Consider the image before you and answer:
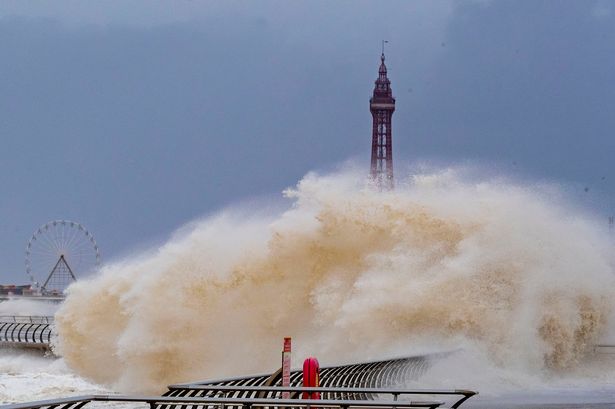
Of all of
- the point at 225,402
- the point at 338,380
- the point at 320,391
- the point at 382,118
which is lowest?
the point at 225,402

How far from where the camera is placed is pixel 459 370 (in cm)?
3105

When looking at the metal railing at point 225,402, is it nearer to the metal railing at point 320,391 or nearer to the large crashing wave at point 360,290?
the metal railing at point 320,391

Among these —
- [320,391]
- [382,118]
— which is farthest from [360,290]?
[382,118]

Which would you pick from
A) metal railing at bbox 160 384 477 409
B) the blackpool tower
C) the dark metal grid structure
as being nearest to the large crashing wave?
the dark metal grid structure

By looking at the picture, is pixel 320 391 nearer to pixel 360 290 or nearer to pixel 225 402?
pixel 225 402

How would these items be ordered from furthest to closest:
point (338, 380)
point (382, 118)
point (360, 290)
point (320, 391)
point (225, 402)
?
1. point (382, 118)
2. point (360, 290)
3. point (338, 380)
4. point (320, 391)
5. point (225, 402)

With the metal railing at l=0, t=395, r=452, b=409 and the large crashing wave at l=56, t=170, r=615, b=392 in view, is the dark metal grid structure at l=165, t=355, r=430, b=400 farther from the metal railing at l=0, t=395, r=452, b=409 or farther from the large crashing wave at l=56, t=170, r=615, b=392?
the large crashing wave at l=56, t=170, r=615, b=392

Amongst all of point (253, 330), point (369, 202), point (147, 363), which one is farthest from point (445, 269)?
point (147, 363)

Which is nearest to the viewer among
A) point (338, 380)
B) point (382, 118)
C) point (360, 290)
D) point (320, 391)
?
point (320, 391)

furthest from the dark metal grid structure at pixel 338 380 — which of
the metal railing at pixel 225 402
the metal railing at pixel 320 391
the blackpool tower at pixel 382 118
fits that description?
the blackpool tower at pixel 382 118

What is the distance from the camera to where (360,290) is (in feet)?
121

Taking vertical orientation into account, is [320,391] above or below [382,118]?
below

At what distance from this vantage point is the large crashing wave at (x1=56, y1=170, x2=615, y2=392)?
36.2 m

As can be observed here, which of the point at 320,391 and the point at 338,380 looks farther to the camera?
the point at 338,380
